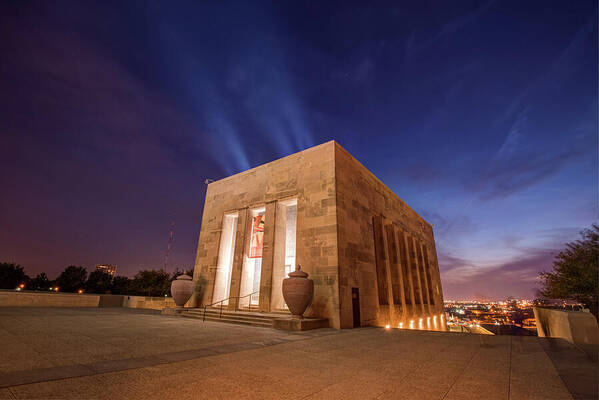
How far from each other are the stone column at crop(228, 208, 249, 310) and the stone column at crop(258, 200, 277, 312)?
2.02 meters

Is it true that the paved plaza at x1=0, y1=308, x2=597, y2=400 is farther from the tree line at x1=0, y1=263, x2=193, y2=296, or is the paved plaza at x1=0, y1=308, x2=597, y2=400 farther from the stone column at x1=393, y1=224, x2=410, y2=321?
the tree line at x1=0, y1=263, x2=193, y2=296

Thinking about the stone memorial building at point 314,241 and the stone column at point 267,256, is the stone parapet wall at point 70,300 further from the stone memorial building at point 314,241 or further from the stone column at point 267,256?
the stone column at point 267,256

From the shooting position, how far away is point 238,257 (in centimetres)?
1680

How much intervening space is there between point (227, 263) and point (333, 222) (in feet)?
31.9

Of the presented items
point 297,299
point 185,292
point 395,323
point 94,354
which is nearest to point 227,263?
point 185,292

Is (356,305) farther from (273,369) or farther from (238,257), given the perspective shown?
(273,369)

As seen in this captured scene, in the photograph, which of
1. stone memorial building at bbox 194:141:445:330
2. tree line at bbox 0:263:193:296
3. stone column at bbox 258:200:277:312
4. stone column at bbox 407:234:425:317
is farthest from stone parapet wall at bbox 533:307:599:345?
tree line at bbox 0:263:193:296

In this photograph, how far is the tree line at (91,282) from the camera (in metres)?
38.7

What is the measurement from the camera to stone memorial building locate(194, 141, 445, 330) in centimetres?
1327

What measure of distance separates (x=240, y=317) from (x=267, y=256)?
362 cm

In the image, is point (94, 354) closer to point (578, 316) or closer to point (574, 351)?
point (574, 351)

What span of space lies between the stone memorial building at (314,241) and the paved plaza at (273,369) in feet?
19.6

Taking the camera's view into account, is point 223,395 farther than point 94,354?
No

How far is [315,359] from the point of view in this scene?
18.5ft
